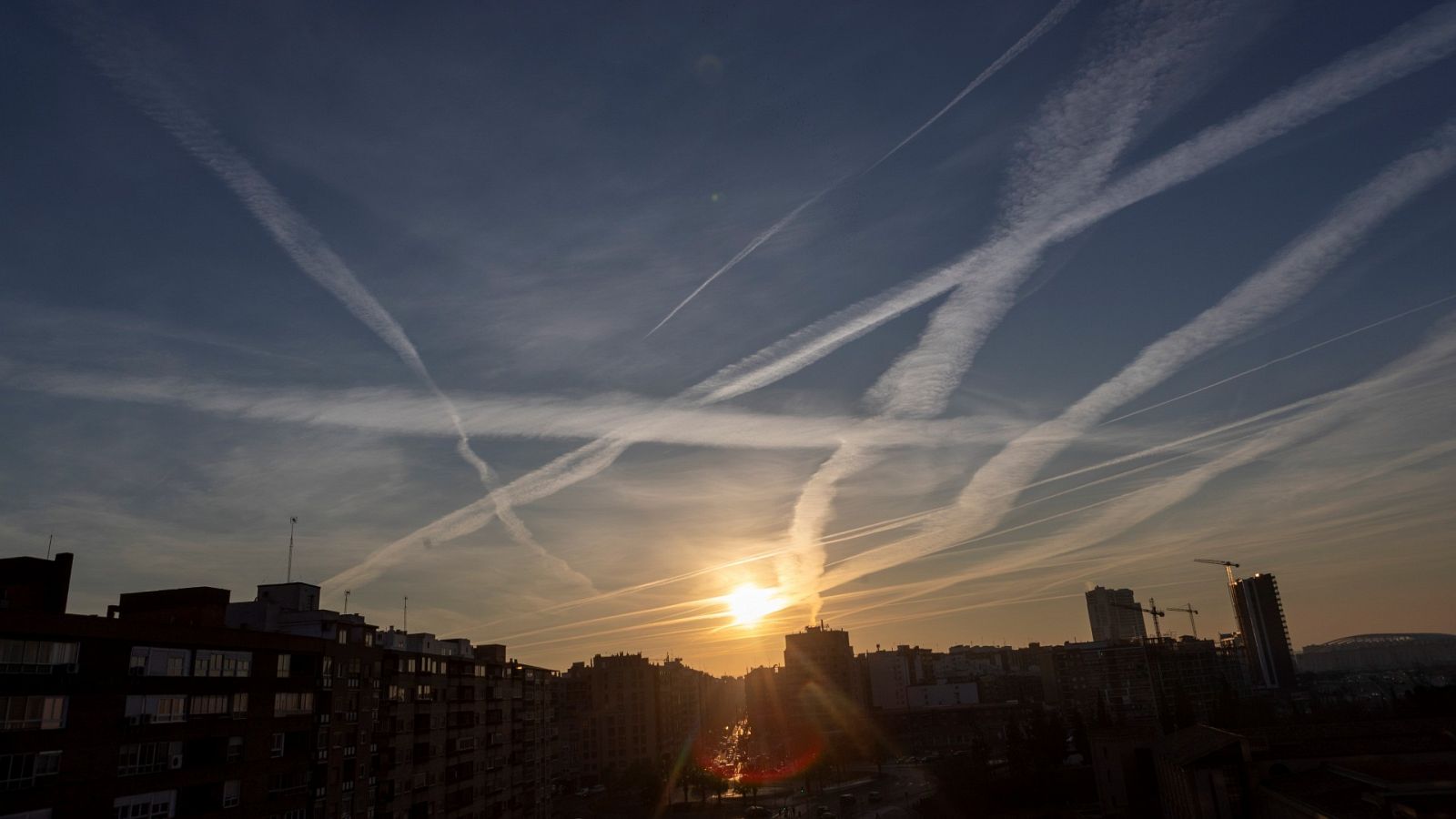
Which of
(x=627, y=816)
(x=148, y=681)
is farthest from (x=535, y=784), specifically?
(x=148, y=681)

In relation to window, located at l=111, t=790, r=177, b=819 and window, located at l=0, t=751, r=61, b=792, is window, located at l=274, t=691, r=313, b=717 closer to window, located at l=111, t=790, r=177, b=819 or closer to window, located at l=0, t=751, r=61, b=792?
window, located at l=111, t=790, r=177, b=819

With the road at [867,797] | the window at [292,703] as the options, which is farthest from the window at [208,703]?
the road at [867,797]

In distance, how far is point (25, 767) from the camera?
3981 centimetres

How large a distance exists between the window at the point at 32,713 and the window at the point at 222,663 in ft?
27.0

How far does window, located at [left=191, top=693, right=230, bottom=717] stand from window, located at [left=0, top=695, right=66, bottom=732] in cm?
824

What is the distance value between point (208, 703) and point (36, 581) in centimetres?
1140

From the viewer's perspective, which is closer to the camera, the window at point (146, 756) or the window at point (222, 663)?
the window at point (146, 756)

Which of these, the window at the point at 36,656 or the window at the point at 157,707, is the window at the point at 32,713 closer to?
the window at the point at 36,656

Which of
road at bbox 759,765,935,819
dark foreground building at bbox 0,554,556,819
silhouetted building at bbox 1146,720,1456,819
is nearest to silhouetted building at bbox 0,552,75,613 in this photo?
dark foreground building at bbox 0,554,556,819

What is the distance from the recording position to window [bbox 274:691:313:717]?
186 feet

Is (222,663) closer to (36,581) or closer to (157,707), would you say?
(157,707)

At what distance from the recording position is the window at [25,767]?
127 feet

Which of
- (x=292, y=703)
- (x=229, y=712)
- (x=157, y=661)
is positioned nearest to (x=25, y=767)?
(x=157, y=661)

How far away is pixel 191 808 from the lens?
159 feet
